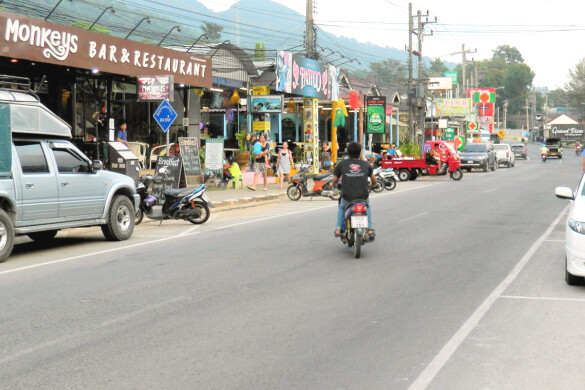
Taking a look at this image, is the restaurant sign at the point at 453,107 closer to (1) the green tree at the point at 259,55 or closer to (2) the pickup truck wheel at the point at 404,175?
(1) the green tree at the point at 259,55

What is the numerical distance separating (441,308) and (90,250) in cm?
698

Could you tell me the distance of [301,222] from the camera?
16891 mm

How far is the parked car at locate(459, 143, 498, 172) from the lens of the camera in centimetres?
4566

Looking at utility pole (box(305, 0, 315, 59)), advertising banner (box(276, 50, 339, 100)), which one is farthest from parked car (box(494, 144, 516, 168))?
utility pole (box(305, 0, 315, 59))

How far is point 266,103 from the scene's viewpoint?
101ft

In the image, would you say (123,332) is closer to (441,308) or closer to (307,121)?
(441,308)

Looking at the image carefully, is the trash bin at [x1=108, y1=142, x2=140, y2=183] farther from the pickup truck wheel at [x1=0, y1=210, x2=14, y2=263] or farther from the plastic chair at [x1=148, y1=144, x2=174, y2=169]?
the pickup truck wheel at [x1=0, y1=210, x2=14, y2=263]

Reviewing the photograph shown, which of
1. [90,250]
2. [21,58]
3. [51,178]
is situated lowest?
[90,250]

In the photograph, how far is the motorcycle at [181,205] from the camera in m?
16.5

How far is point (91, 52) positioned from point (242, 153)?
1185 cm

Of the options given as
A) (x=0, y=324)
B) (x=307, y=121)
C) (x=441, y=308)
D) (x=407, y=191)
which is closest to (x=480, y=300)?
(x=441, y=308)

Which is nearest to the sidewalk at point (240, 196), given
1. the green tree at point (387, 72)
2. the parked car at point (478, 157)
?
the parked car at point (478, 157)

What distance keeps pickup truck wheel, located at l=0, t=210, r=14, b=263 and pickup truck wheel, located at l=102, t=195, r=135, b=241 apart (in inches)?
99.2

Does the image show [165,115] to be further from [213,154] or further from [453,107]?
[453,107]
